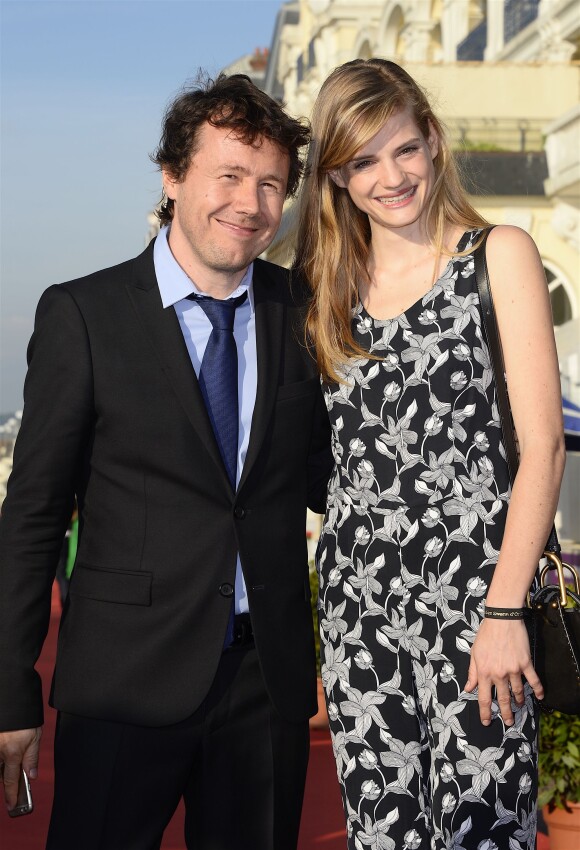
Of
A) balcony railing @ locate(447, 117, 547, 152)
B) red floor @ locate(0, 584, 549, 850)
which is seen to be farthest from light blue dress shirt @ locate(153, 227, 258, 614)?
balcony railing @ locate(447, 117, 547, 152)

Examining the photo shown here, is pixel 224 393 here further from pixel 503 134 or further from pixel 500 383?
pixel 503 134

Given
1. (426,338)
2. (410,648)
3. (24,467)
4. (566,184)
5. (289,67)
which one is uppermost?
(289,67)

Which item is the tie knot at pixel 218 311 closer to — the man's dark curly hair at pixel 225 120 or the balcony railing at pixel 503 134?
the man's dark curly hair at pixel 225 120

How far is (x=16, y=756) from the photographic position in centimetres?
312

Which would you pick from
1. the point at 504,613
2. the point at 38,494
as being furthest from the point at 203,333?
the point at 504,613

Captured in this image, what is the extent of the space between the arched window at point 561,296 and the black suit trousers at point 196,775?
1474 centimetres

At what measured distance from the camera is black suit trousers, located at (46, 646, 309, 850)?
309 centimetres

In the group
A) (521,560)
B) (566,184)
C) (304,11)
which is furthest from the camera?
(304,11)

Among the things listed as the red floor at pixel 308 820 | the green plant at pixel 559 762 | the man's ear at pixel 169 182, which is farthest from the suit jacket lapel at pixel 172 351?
the red floor at pixel 308 820

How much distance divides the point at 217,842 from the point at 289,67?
118 feet

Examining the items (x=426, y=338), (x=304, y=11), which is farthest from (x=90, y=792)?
(x=304, y=11)

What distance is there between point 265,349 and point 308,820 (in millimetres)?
4379

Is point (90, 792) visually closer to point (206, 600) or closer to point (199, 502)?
point (206, 600)

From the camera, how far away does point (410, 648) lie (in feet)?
10.2
